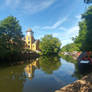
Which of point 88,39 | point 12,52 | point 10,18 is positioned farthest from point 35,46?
point 88,39

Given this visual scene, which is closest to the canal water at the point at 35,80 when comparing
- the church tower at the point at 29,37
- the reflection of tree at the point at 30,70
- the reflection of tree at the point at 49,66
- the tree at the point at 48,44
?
the reflection of tree at the point at 30,70

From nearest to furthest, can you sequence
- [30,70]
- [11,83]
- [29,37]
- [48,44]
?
[11,83] < [30,70] < [48,44] < [29,37]

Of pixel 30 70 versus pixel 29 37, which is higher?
pixel 29 37

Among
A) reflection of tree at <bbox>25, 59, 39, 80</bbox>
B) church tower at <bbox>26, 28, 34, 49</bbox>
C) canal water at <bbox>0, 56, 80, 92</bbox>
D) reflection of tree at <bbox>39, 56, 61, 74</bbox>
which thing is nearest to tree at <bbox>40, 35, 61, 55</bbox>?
church tower at <bbox>26, 28, 34, 49</bbox>

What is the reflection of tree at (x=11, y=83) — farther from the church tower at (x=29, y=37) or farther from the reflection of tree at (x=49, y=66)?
the church tower at (x=29, y=37)

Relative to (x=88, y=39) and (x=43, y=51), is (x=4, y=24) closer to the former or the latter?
(x=88, y=39)

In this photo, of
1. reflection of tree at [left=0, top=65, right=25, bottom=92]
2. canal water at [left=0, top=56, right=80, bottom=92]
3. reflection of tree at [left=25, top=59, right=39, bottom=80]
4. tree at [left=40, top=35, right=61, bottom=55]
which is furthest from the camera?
tree at [left=40, top=35, right=61, bottom=55]

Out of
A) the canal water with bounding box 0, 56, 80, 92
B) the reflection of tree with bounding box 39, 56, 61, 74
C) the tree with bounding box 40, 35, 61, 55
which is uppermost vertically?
the tree with bounding box 40, 35, 61, 55

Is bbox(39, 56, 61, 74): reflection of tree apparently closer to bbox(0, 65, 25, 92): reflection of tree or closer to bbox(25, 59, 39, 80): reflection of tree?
bbox(25, 59, 39, 80): reflection of tree

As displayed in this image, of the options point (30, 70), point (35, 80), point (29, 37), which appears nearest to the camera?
point (35, 80)

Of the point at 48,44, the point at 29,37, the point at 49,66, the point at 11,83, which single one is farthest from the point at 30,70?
the point at 29,37

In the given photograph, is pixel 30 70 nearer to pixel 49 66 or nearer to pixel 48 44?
pixel 49 66

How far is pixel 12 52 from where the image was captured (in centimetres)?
1620

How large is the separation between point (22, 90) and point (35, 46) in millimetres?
41243
